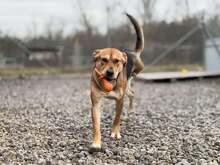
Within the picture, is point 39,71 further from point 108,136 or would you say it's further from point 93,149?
point 93,149

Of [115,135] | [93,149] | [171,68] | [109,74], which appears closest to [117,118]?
[115,135]

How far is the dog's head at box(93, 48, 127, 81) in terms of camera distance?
19.6ft

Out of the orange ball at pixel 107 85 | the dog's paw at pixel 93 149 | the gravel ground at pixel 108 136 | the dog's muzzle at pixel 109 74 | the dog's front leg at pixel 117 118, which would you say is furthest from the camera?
the dog's front leg at pixel 117 118

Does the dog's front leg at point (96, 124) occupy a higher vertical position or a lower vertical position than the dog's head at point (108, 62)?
lower

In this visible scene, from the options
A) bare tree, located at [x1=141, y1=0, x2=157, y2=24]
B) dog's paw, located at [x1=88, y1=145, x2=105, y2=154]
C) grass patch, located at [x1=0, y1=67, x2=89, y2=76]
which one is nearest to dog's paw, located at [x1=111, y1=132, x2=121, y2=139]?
dog's paw, located at [x1=88, y1=145, x2=105, y2=154]

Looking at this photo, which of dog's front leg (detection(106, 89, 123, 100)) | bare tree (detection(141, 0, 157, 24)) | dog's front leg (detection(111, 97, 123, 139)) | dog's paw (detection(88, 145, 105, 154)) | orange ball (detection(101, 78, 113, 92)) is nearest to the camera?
dog's paw (detection(88, 145, 105, 154))

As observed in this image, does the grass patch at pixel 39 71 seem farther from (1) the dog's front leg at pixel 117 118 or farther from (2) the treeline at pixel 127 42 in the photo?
(1) the dog's front leg at pixel 117 118

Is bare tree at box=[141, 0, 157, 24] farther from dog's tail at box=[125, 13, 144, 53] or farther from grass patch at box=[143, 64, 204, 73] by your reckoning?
dog's tail at box=[125, 13, 144, 53]

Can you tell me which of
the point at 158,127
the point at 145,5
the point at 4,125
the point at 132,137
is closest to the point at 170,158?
the point at 132,137

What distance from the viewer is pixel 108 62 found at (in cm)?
598

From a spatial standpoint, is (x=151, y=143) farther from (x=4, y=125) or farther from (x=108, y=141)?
(x=4, y=125)

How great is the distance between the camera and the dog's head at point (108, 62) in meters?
5.96

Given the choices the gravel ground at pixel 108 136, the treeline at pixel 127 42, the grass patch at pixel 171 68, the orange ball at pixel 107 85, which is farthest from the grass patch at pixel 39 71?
the orange ball at pixel 107 85

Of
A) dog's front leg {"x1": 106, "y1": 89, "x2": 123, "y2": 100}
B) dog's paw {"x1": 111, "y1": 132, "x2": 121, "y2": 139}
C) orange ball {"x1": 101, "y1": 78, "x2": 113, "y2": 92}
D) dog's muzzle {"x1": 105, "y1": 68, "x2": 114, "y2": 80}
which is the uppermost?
dog's muzzle {"x1": 105, "y1": 68, "x2": 114, "y2": 80}
